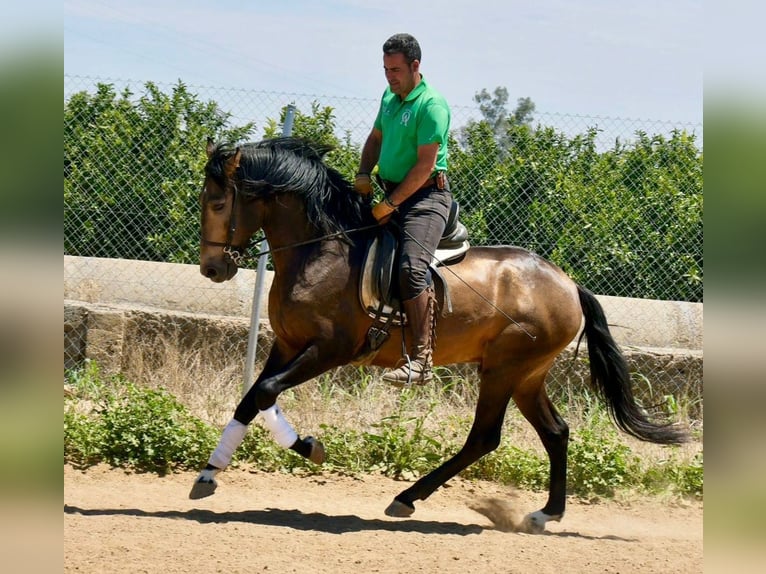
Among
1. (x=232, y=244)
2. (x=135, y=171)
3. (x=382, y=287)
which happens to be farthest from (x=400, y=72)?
(x=135, y=171)

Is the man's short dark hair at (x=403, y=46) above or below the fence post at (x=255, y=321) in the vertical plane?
above

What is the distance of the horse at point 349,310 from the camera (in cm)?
630

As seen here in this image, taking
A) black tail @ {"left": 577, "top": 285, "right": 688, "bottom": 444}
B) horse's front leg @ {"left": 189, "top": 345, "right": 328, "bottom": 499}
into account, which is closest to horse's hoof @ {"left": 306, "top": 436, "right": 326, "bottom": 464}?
horse's front leg @ {"left": 189, "top": 345, "right": 328, "bottom": 499}

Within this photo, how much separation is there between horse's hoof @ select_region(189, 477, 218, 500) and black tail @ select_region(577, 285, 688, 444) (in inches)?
126

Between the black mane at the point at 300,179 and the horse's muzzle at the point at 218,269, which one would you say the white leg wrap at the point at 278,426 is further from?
the black mane at the point at 300,179

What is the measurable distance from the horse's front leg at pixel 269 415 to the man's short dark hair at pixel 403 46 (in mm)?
2150

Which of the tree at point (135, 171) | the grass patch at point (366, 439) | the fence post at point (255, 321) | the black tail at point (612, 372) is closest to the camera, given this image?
the black tail at point (612, 372)

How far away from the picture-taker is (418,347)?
6.34 meters

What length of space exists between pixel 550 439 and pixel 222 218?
3.09 metres

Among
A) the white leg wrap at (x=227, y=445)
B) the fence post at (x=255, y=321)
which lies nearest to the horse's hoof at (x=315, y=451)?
the white leg wrap at (x=227, y=445)

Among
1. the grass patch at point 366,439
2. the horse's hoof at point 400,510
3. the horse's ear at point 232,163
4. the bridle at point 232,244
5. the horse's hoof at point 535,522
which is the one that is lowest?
the horse's hoof at point 535,522

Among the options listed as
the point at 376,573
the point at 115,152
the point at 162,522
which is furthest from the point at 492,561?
the point at 115,152

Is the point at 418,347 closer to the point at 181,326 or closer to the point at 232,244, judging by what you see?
the point at 232,244
